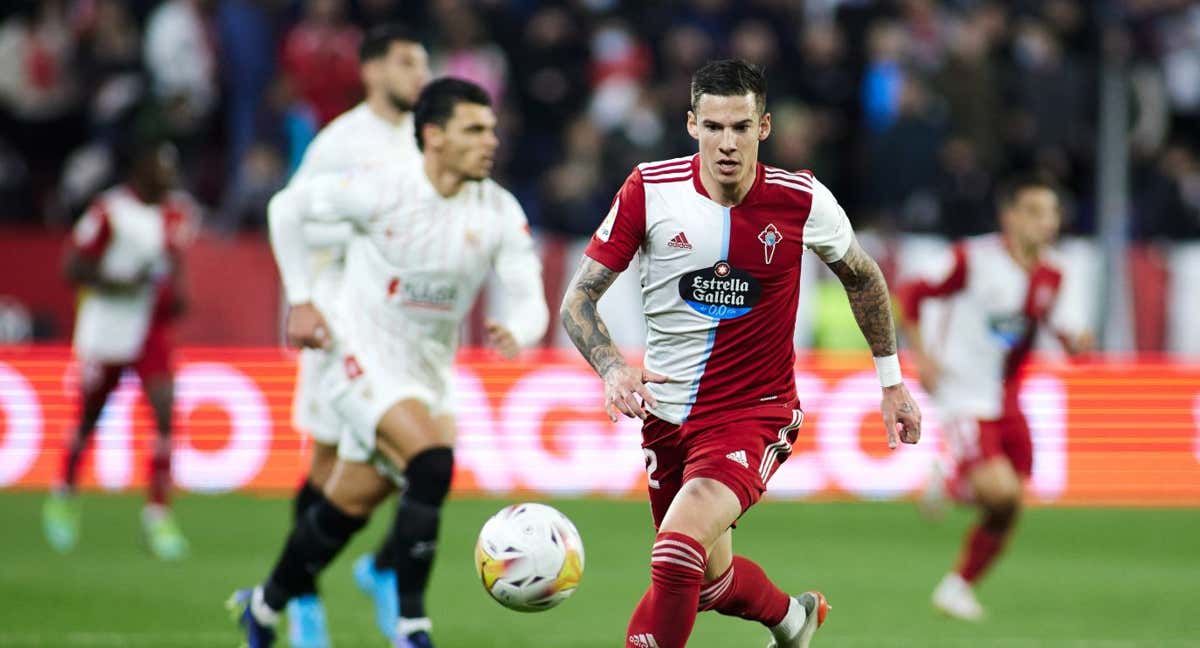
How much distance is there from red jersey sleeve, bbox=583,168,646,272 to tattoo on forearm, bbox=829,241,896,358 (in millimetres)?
740

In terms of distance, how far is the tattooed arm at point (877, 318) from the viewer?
646 centimetres

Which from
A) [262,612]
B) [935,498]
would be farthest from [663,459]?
[935,498]

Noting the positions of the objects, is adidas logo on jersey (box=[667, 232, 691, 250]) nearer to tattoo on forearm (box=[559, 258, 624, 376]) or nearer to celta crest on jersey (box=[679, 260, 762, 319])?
celta crest on jersey (box=[679, 260, 762, 319])

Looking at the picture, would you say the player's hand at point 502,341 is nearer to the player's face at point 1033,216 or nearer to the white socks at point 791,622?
the white socks at point 791,622

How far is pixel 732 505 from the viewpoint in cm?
629

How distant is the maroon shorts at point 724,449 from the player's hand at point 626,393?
0.52 metres

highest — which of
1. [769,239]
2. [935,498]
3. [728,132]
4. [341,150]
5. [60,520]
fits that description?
[728,132]

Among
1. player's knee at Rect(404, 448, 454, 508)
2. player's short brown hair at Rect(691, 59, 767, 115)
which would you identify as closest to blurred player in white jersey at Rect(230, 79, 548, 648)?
player's knee at Rect(404, 448, 454, 508)

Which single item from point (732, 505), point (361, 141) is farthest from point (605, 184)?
point (732, 505)

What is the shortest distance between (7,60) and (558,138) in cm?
526

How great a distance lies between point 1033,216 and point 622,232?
4.79 m

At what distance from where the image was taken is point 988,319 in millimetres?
10805

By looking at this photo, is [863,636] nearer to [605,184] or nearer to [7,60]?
[605,184]

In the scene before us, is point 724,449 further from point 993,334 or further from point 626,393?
point 993,334
